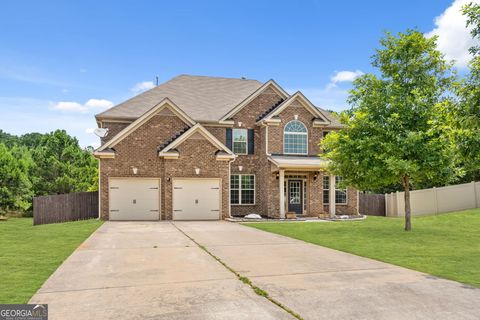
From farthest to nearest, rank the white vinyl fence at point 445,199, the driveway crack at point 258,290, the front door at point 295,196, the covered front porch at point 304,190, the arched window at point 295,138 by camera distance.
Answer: the white vinyl fence at point 445,199 → the front door at point 295,196 → the arched window at point 295,138 → the covered front porch at point 304,190 → the driveway crack at point 258,290

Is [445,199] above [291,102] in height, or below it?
below

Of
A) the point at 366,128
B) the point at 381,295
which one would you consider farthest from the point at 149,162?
the point at 381,295

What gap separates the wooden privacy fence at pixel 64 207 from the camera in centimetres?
2172

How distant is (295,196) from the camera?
24609 millimetres

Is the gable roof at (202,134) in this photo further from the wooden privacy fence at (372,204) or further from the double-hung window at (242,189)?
the wooden privacy fence at (372,204)

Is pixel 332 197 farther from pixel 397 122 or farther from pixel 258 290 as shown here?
pixel 258 290

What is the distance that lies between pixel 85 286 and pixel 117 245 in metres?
5.20

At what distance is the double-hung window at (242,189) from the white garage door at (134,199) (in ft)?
16.0

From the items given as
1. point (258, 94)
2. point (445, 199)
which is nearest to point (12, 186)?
point (258, 94)

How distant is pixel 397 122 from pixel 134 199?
1397cm

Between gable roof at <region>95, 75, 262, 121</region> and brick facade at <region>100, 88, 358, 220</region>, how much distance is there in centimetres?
97

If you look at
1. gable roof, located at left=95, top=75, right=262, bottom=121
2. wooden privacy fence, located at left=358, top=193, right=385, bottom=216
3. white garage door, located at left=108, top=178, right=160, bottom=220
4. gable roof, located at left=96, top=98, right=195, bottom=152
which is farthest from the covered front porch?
white garage door, located at left=108, top=178, right=160, bottom=220

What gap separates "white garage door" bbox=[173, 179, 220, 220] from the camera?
21875 millimetres

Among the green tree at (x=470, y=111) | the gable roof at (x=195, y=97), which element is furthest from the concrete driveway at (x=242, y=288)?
the gable roof at (x=195, y=97)
